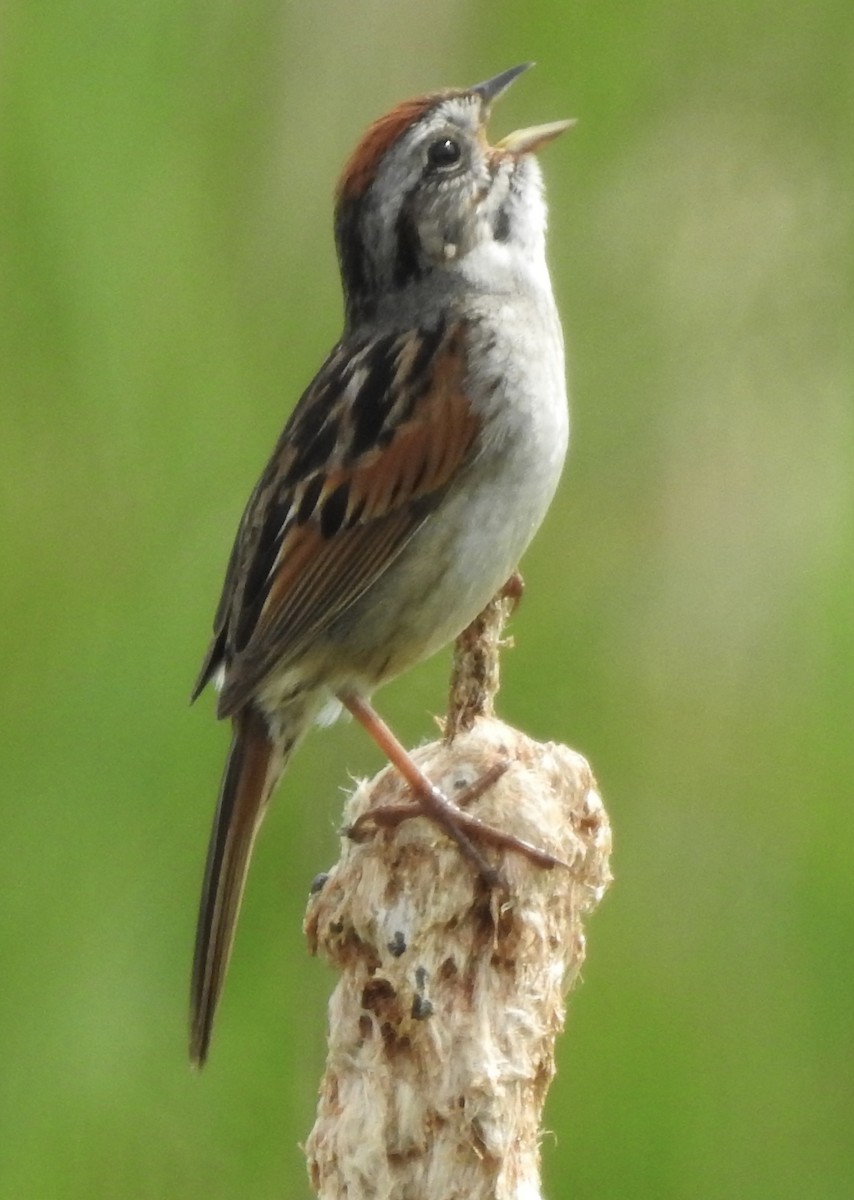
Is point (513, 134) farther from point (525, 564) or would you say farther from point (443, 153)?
point (525, 564)

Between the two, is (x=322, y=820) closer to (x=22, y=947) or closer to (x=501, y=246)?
(x=22, y=947)

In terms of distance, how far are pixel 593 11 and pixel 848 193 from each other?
1.94 ft

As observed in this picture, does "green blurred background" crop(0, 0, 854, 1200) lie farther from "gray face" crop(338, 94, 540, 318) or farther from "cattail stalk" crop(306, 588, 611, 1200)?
"cattail stalk" crop(306, 588, 611, 1200)

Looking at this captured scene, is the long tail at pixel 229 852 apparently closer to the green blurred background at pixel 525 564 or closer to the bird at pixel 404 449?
the bird at pixel 404 449

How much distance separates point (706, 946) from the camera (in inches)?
132

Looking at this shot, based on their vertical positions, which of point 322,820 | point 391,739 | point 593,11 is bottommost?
point 322,820

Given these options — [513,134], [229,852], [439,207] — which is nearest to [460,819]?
[229,852]

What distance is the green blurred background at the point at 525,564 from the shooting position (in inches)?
128

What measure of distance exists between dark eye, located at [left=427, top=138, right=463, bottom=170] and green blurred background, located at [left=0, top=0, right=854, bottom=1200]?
568mm

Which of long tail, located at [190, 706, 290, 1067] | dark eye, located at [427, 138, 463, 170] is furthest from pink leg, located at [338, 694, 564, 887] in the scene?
dark eye, located at [427, 138, 463, 170]

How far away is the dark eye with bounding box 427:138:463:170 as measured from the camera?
2.86 m

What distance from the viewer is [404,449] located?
2756mm

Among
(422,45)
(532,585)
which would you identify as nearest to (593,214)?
(422,45)

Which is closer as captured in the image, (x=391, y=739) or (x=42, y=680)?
(x=391, y=739)
